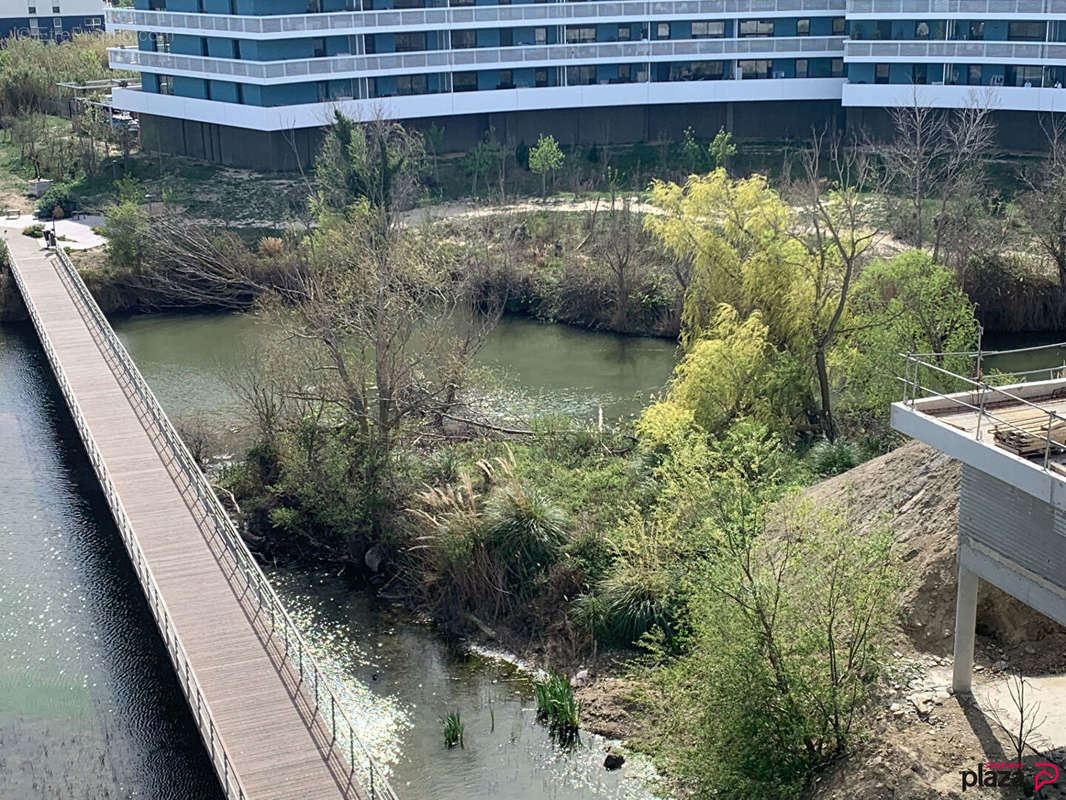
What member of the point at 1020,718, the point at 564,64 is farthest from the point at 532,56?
the point at 1020,718

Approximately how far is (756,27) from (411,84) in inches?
762

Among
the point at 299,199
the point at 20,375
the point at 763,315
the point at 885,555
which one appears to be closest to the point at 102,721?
the point at 885,555

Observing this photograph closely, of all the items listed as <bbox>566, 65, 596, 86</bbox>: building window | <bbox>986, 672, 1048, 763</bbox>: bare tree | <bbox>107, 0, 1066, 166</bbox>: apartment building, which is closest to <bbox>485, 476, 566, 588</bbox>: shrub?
<bbox>986, 672, 1048, 763</bbox>: bare tree

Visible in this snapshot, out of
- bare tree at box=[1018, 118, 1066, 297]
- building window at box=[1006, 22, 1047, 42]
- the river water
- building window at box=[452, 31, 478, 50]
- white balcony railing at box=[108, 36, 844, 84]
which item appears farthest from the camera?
building window at box=[452, 31, 478, 50]

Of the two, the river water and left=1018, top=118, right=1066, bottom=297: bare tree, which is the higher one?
left=1018, top=118, right=1066, bottom=297: bare tree

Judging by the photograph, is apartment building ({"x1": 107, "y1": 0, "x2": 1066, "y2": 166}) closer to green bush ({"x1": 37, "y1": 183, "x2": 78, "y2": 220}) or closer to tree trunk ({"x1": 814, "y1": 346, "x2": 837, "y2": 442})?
green bush ({"x1": 37, "y1": 183, "x2": 78, "y2": 220})

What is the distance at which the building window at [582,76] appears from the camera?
257 ft

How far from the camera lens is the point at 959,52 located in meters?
71.1

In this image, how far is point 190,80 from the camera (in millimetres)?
74312

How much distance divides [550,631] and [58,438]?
19930 millimetres

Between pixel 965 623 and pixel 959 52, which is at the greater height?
pixel 959 52

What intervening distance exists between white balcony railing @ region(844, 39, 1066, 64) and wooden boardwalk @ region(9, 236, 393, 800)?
45.3 metres

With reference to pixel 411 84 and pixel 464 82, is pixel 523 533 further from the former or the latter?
pixel 464 82

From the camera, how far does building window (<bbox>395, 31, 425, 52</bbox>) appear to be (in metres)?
74.8
